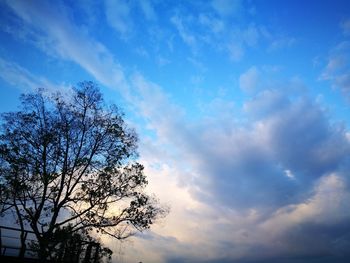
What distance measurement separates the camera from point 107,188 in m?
26.0

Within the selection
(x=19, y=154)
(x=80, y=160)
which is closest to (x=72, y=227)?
(x=80, y=160)

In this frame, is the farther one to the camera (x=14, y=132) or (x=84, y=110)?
(x=84, y=110)

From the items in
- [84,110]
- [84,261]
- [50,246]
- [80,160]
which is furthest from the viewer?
[84,110]

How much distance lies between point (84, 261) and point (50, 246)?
3.09 m

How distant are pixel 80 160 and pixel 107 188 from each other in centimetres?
328

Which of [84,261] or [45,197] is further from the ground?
[45,197]

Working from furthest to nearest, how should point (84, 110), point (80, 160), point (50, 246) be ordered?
1. point (84, 110)
2. point (80, 160)
3. point (50, 246)

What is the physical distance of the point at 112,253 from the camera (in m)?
24.8

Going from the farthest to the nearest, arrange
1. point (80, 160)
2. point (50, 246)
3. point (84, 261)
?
point (80, 160)
point (84, 261)
point (50, 246)

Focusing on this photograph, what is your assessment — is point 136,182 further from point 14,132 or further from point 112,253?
point 14,132

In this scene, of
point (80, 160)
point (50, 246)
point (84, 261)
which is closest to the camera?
point (50, 246)

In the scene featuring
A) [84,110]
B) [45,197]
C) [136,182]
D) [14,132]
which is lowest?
[45,197]

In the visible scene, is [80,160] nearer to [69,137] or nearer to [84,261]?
[69,137]

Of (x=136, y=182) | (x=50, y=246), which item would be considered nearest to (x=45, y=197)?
(x=50, y=246)
